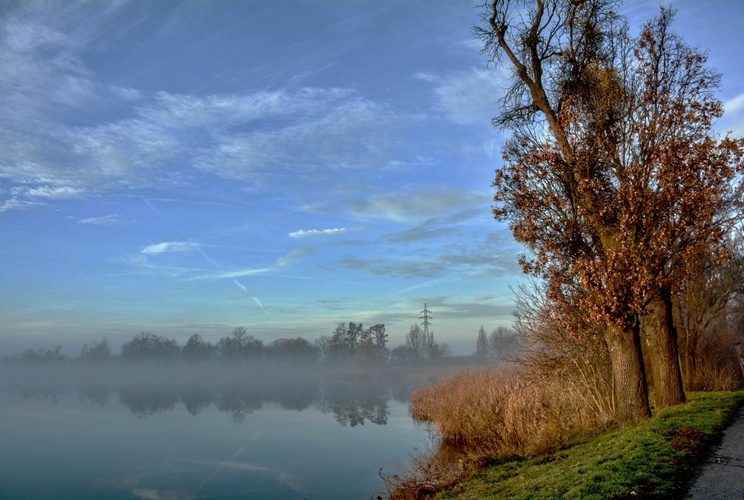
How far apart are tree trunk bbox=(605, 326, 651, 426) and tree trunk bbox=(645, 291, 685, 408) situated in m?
3.83

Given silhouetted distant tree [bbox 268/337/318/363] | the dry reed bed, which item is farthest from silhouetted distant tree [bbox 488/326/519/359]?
silhouetted distant tree [bbox 268/337/318/363]

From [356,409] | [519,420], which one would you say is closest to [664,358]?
[519,420]

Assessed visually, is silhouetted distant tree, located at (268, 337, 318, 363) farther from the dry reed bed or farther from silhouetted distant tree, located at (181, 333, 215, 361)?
the dry reed bed

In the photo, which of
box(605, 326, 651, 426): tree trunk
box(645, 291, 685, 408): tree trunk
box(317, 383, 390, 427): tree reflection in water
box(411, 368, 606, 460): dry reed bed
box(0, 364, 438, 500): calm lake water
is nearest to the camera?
box(605, 326, 651, 426): tree trunk

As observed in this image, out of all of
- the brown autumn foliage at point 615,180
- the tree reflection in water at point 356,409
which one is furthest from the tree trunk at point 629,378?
the tree reflection in water at point 356,409

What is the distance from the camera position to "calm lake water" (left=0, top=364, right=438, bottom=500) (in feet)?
52.1

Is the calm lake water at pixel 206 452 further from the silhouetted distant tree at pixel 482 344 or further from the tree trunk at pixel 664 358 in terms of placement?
the silhouetted distant tree at pixel 482 344

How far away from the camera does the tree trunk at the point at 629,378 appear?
513 inches

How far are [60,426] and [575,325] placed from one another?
30.4m

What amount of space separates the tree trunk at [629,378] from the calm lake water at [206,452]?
7.20 metres

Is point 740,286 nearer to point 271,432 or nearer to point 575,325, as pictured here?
point 575,325

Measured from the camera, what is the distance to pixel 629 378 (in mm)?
13055

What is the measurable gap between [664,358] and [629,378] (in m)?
4.38

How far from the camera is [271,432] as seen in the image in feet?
87.5
